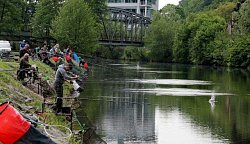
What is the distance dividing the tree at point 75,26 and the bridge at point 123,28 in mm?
48369

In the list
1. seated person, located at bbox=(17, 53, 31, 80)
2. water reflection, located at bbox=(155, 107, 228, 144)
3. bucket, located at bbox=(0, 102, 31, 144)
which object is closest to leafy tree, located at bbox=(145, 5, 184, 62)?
seated person, located at bbox=(17, 53, 31, 80)

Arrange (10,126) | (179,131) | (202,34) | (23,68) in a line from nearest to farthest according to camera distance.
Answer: (10,126), (179,131), (23,68), (202,34)

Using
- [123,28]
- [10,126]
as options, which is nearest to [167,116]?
[10,126]

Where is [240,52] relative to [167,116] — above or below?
above

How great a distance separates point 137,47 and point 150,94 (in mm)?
114055

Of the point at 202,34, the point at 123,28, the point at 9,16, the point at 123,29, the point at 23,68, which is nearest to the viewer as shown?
the point at 23,68

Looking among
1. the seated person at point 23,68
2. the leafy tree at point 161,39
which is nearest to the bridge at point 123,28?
the leafy tree at point 161,39

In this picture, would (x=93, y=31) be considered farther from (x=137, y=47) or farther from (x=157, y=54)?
(x=137, y=47)

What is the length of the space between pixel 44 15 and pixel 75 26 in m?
13.4

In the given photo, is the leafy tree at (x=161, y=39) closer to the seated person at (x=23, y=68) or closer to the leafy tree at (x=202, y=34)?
the leafy tree at (x=202, y=34)

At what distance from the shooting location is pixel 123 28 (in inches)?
6201

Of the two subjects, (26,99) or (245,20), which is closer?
(26,99)

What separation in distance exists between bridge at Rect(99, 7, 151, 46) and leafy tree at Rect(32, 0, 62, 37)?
3757 centimetres

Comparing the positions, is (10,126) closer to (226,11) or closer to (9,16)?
(9,16)
